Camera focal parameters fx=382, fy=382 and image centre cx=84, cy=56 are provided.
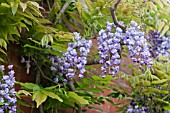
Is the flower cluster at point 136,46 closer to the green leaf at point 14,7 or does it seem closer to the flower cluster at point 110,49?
the flower cluster at point 110,49

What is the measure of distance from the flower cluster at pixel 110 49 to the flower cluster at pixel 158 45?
31.8 inches

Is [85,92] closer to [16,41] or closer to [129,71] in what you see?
[16,41]

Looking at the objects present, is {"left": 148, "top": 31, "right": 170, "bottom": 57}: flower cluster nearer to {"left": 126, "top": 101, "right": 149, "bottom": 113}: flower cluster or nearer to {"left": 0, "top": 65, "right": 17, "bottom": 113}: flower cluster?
{"left": 126, "top": 101, "right": 149, "bottom": 113}: flower cluster

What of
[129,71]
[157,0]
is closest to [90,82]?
[157,0]

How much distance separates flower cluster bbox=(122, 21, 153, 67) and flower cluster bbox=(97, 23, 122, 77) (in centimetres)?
3

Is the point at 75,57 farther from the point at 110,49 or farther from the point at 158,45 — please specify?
the point at 158,45

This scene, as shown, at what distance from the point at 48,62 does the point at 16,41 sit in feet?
0.49

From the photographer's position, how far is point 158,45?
2150 millimetres

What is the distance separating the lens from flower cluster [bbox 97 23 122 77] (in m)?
1.29

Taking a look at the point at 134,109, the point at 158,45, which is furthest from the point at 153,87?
the point at 158,45

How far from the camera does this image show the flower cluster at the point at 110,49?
129cm

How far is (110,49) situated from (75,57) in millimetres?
122

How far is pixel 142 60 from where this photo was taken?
1.31 meters

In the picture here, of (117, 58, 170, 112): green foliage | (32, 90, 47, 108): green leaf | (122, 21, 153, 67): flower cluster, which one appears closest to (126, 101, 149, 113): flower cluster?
(117, 58, 170, 112): green foliage
